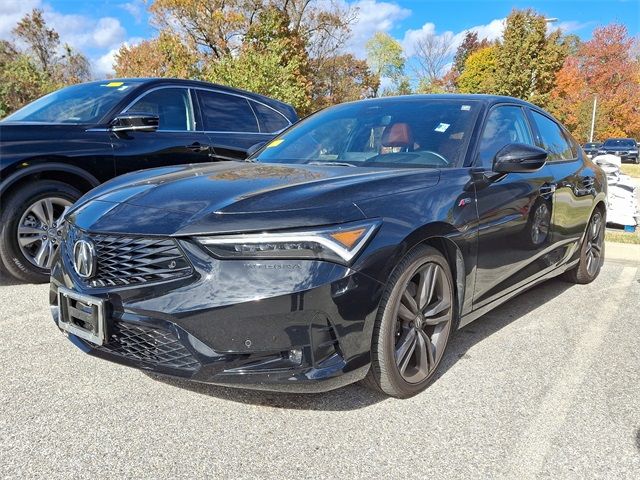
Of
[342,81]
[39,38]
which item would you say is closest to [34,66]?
[39,38]

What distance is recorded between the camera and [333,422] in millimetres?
2453

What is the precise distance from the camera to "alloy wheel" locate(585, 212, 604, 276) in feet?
16.0

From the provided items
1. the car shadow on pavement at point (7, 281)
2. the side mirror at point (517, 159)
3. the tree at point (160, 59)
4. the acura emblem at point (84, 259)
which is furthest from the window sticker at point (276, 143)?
the tree at point (160, 59)

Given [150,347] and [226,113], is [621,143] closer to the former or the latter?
[226,113]

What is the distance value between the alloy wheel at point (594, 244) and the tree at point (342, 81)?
30344mm

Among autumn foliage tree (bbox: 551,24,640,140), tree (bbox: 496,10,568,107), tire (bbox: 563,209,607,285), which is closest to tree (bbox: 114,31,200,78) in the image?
tree (bbox: 496,10,568,107)

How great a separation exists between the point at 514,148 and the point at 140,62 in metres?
29.5

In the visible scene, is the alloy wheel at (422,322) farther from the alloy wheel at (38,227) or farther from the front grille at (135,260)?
the alloy wheel at (38,227)

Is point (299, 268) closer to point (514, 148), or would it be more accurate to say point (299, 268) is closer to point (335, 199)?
point (335, 199)

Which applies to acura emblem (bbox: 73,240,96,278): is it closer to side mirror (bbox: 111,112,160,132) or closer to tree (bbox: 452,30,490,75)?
side mirror (bbox: 111,112,160,132)

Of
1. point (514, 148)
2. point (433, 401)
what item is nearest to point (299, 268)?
point (433, 401)

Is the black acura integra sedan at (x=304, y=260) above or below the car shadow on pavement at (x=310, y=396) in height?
above

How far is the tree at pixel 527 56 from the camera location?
3195cm

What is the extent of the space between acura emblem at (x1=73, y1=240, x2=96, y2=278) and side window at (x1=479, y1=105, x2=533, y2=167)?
2166 mm
